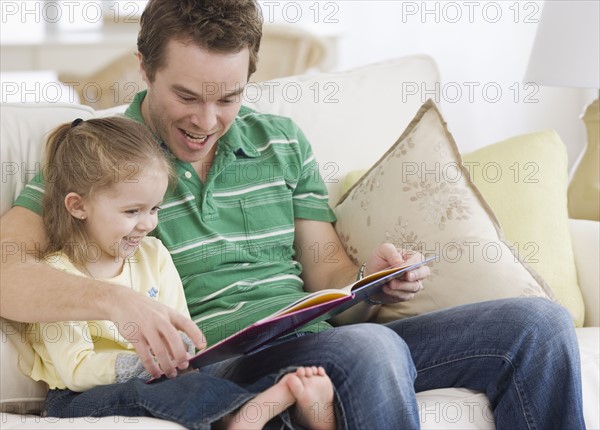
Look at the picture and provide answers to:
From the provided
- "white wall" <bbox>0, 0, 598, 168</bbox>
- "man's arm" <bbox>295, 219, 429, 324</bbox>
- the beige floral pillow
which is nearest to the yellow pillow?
the beige floral pillow

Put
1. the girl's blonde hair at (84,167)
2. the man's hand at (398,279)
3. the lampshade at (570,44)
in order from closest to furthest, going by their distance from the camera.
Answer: the girl's blonde hair at (84,167)
the man's hand at (398,279)
the lampshade at (570,44)

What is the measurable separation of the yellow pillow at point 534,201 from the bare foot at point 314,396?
2.14 ft

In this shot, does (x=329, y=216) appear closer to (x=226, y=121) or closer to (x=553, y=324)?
(x=226, y=121)

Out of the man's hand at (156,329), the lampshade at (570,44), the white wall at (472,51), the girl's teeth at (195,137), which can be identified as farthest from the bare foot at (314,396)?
the white wall at (472,51)

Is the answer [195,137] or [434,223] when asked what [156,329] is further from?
[434,223]

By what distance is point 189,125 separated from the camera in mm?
1621

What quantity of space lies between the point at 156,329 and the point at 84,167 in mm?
351

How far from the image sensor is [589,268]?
6.31ft

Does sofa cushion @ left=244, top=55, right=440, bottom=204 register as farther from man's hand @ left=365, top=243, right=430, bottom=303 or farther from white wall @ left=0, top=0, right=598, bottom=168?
white wall @ left=0, top=0, right=598, bottom=168

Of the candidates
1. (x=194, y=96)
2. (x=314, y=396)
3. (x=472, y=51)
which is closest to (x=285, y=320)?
(x=314, y=396)

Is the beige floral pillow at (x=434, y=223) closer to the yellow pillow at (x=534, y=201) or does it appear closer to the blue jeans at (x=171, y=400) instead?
the yellow pillow at (x=534, y=201)

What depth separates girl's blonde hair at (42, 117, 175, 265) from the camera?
56.9 inches

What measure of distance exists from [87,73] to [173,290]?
2555 millimetres

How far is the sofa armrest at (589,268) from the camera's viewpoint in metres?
1.90
